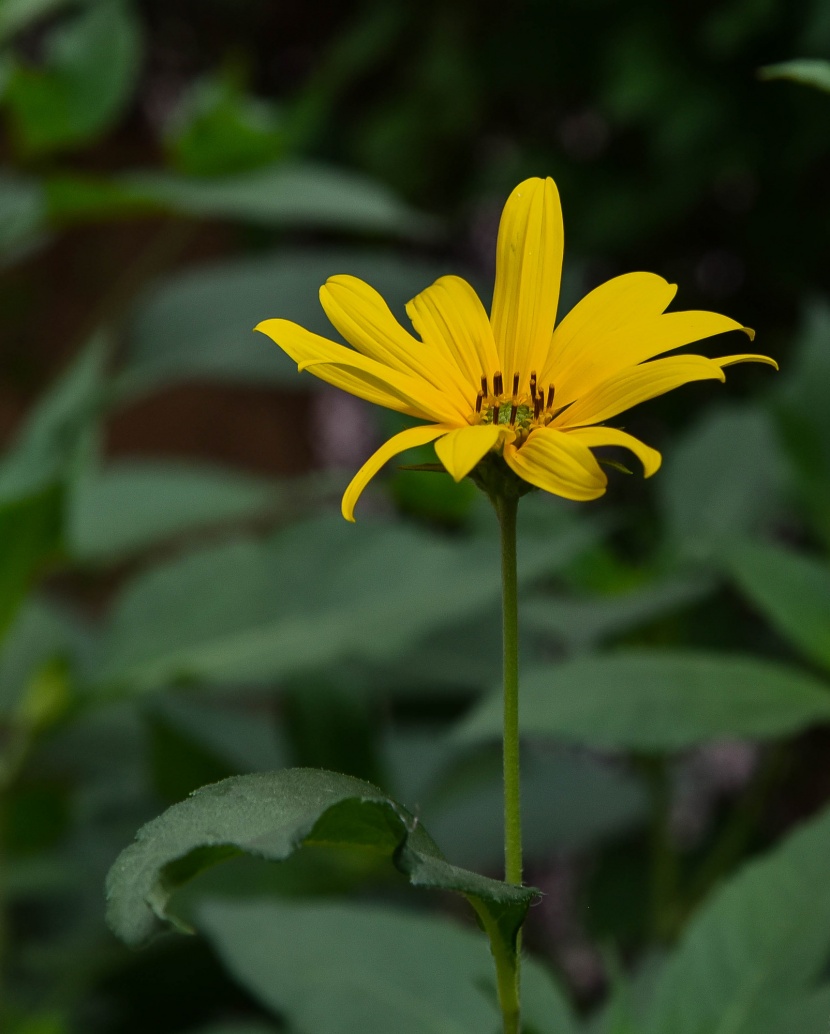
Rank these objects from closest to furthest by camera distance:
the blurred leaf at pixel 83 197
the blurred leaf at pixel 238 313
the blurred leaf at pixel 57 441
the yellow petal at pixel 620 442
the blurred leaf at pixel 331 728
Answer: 1. the yellow petal at pixel 620 442
2. the blurred leaf at pixel 57 441
3. the blurred leaf at pixel 331 728
4. the blurred leaf at pixel 83 197
5. the blurred leaf at pixel 238 313

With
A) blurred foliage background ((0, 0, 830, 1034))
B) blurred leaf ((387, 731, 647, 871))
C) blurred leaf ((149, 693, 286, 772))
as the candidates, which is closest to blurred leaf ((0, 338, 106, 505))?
blurred foliage background ((0, 0, 830, 1034))

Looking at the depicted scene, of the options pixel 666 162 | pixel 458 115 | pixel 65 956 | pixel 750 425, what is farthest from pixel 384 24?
pixel 65 956

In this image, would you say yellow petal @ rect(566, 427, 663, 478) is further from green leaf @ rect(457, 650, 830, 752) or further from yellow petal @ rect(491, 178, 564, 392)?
green leaf @ rect(457, 650, 830, 752)

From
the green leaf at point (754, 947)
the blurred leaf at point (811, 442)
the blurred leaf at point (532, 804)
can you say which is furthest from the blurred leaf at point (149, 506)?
the green leaf at point (754, 947)

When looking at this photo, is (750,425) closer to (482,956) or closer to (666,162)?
(666,162)

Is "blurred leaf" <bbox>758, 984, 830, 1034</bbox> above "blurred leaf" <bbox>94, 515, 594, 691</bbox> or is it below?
below

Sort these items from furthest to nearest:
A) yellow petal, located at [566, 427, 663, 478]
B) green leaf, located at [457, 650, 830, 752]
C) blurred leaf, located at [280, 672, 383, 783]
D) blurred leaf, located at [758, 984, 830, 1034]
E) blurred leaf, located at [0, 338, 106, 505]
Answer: blurred leaf, located at [280, 672, 383, 783] < blurred leaf, located at [0, 338, 106, 505] < green leaf, located at [457, 650, 830, 752] < blurred leaf, located at [758, 984, 830, 1034] < yellow petal, located at [566, 427, 663, 478]

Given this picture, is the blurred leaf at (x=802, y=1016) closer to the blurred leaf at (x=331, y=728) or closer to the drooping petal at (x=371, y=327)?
the drooping petal at (x=371, y=327)
